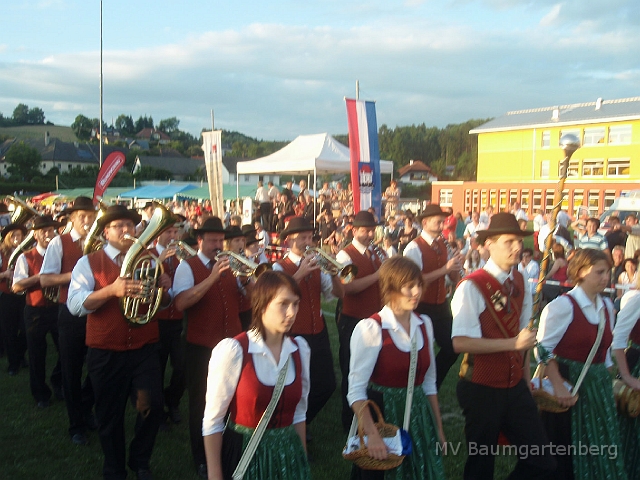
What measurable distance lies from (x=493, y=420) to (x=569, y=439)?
712mm

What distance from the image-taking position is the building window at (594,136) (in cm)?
4225

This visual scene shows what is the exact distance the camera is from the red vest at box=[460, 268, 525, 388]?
3.60m

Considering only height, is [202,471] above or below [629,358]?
below

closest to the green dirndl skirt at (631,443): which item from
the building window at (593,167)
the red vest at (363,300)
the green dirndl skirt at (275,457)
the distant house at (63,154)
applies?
the red vest at (363,300)

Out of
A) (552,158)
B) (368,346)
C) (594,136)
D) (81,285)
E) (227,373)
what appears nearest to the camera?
(227,373)

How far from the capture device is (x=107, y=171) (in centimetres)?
1284

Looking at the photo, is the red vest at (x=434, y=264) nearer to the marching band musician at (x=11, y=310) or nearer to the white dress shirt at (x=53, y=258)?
the white dress shirt at (x=53, y=258)

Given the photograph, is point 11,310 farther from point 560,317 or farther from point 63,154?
point 63,154

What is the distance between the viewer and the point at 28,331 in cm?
613

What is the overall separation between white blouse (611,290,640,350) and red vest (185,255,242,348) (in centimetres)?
280

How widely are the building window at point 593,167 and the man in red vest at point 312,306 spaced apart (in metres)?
41.9

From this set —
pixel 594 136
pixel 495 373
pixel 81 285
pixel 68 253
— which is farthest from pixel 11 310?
pixel 594 136

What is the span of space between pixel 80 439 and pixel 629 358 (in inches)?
178

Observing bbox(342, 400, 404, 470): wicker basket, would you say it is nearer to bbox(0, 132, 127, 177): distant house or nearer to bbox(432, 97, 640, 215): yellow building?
bbox(432, 97, 640, 215): yellow building
